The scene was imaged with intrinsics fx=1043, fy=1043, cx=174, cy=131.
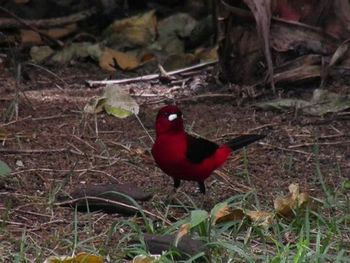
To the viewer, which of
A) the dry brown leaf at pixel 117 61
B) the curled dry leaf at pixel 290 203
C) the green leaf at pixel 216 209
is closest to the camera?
the green leaf at pixel 216 209

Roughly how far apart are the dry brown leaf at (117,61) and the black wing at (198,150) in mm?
2559

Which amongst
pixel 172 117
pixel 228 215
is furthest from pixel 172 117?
pixel 228 215

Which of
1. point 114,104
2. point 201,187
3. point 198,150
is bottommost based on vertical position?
point 114,104

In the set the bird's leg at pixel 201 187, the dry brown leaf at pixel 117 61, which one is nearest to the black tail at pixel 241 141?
the bird's leg at pixel 201 187

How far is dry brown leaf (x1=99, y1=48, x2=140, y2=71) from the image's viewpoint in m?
7.11

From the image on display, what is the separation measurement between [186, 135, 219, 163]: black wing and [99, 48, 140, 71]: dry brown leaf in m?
2.56

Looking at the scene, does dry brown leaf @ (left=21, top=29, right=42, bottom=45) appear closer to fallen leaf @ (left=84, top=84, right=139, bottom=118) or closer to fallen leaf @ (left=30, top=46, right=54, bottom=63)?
fallen leaf @ (left=30, top=46, right=54, bottom=63)

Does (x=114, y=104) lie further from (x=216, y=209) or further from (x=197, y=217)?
(x=197, y=217)

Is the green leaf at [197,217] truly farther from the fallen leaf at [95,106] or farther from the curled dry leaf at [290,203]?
the fallen leaf at [95,106]

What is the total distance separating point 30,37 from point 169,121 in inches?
126

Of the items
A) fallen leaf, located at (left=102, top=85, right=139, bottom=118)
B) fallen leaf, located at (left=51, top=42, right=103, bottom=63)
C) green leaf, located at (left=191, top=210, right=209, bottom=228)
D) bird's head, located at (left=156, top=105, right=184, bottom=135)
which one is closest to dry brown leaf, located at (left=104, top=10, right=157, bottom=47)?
fallen leaf, located at (left=51, top=42, right=103, bottom=63)

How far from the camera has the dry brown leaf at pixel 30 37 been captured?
7481 millimetres

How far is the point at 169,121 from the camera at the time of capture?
4578mm

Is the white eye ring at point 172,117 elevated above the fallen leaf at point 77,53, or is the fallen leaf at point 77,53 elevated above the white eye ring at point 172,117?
the white eye ring at point 172,117
